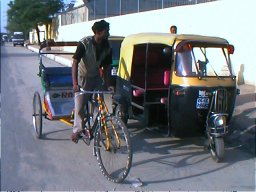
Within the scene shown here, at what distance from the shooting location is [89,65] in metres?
5.99

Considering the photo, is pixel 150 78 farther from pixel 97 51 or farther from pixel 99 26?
pixel 99 26

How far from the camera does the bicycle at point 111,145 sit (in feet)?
16.2

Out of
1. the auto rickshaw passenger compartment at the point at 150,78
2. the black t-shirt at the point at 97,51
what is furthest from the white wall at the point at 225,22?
the black t-shirt at the point at 97,51

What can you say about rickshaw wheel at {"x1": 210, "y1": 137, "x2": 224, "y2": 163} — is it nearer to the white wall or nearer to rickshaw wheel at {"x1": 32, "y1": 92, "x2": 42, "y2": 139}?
rickshaw wheel at {"x1": 32, "y1": 92, "x2": 42, "y2": 139}

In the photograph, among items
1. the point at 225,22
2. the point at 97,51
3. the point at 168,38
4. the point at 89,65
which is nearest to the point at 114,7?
the point at 225,22

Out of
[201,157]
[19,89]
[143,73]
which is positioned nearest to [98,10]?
[19,89]

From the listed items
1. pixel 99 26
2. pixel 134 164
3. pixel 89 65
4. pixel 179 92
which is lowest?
pixel 134 164

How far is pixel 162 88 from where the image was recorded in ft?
24.5

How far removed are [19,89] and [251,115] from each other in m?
7.75

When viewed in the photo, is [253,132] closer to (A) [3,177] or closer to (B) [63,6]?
(A) [3,177]

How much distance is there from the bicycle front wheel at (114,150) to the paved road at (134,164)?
13 centimetres

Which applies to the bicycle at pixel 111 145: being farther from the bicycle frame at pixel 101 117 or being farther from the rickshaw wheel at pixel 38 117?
the rickshaw wheel at pixel 38 117

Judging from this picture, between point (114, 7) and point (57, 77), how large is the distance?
17.9 metres

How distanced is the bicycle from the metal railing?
9.57 meters
